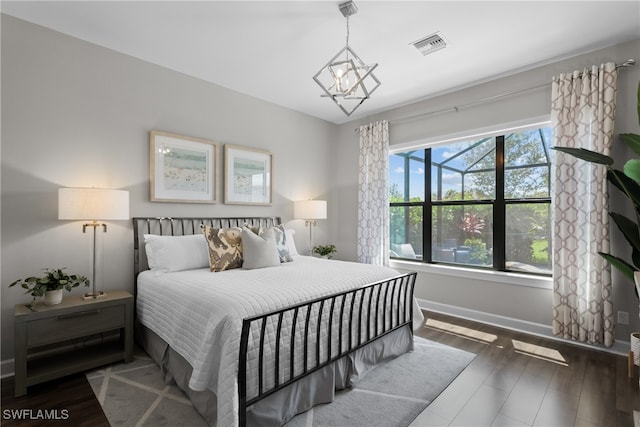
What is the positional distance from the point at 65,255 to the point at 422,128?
4.17m

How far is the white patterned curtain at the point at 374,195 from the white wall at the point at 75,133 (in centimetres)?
202

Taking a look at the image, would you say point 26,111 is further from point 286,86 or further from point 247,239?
point 286,86

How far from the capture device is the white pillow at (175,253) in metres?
2.82

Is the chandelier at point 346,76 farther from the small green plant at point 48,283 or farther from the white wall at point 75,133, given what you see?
the small green plant at point 48,283

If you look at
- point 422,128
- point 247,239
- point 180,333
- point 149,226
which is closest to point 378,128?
point 422,128

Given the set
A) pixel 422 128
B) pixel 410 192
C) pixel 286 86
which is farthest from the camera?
pixel 410 192

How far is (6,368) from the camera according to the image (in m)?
2.38

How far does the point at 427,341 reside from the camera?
10.1 feet

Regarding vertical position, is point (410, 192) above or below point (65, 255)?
above

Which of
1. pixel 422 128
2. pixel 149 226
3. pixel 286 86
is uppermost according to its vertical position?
pixel 286 86

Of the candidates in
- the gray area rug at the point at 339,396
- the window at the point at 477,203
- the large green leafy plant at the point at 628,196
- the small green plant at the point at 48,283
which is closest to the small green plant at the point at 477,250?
the window at the point at 477,203

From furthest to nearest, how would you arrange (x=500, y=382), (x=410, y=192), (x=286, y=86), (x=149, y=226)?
(x=410, y=192) → (x=286, y=86) → (x=149, y=226) → (x=500, y=382)

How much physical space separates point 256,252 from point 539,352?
276 centimetres

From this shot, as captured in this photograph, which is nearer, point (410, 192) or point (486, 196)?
point (486, 196)
